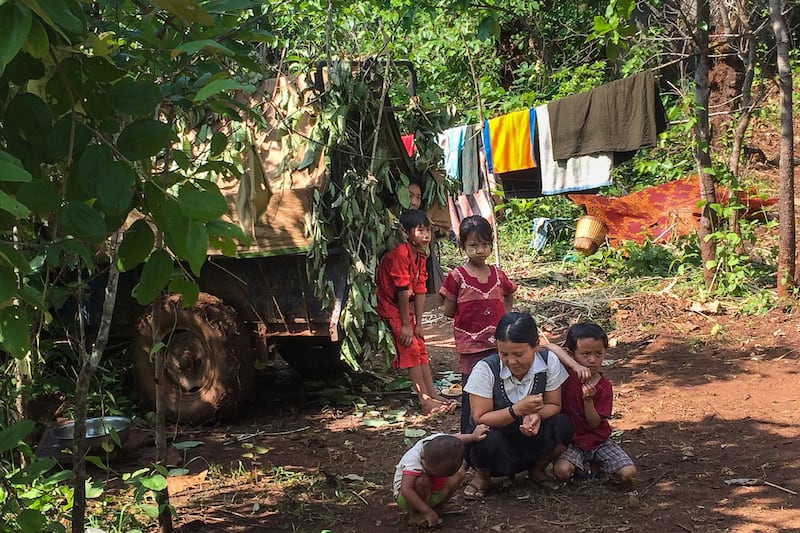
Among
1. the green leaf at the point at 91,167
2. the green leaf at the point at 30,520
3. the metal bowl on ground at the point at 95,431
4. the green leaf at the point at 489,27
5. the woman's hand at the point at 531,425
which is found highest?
the green leaf at the point at 489,27

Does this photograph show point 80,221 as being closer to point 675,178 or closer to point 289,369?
point 289,369

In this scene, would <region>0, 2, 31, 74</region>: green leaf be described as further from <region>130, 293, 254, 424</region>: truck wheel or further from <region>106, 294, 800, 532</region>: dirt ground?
<region>130, 293, 254, 424</region>: truck wheel

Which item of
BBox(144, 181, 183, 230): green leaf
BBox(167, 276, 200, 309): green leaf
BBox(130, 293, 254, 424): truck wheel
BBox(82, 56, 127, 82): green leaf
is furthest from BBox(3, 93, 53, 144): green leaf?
BBox(130, 293, 254, 424): truck wheel

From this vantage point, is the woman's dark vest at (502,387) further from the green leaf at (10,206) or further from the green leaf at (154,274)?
the green leaf at (10,206)

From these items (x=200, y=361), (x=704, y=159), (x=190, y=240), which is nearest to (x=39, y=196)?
(x=190, y=240)

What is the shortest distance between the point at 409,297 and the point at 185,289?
11.7ft

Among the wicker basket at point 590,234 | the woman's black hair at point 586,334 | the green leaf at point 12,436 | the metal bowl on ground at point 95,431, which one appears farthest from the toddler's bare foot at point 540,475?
the wicker basket at point 590,234

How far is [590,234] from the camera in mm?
10383

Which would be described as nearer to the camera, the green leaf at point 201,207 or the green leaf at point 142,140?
the green leaf at point 201,207

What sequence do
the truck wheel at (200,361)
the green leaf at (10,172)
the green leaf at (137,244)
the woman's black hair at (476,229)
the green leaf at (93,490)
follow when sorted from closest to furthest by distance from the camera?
1. the green leaf at (10,172)
2. the green leaf at (137,244)
3. the green leaf at (93,490)
4. the woman's black hair at (476,229)
5. the truck wheel at (200,361)

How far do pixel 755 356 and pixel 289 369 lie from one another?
3906 mm

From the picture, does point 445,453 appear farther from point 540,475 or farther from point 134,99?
point 134,99

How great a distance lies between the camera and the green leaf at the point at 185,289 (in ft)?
7.61

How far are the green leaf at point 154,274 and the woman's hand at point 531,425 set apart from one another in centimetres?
238
